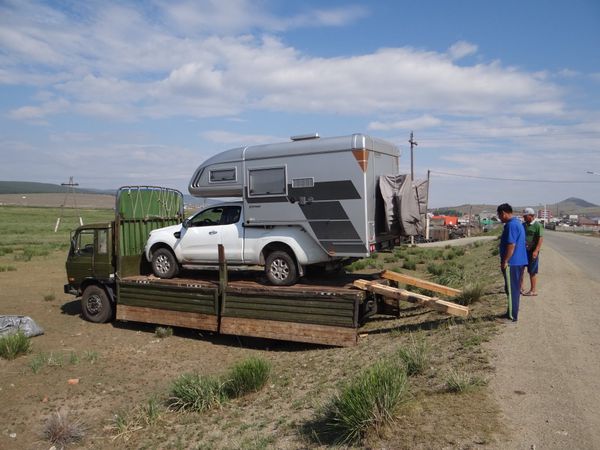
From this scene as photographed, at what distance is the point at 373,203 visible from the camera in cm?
925

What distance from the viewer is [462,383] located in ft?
17.9

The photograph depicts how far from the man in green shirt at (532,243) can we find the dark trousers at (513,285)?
7.90ft

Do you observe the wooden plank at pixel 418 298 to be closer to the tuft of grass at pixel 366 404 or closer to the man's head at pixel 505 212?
the man's head at pixel 505 212

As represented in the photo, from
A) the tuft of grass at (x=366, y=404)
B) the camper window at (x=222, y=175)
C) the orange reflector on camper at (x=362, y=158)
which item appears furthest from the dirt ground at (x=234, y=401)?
the camper window at (x=222, y=175)

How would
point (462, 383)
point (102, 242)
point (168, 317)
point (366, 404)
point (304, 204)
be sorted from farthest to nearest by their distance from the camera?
point (102, 242)
point (168, 317)
point (304, 204)
point (462, 383)
point (366, 404)

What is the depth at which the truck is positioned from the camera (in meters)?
9.02

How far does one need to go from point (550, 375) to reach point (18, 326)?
9779 mm

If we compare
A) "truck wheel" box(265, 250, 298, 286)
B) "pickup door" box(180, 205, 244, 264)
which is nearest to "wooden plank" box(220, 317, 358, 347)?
"truck wheel" box(265, 250, 298, 286)

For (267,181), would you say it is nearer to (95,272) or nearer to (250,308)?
(250,308)

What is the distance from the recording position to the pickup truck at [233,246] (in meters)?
9.56

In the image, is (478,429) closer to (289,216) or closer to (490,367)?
(490,367)

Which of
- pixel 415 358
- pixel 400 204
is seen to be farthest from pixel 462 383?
pixel 400 204

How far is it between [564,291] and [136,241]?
9.35 m

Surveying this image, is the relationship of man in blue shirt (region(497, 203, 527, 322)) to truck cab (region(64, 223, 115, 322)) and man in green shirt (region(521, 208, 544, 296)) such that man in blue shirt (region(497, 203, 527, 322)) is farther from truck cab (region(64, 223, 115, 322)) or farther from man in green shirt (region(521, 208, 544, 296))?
truck cab (region(64, 223, 115, 322))
